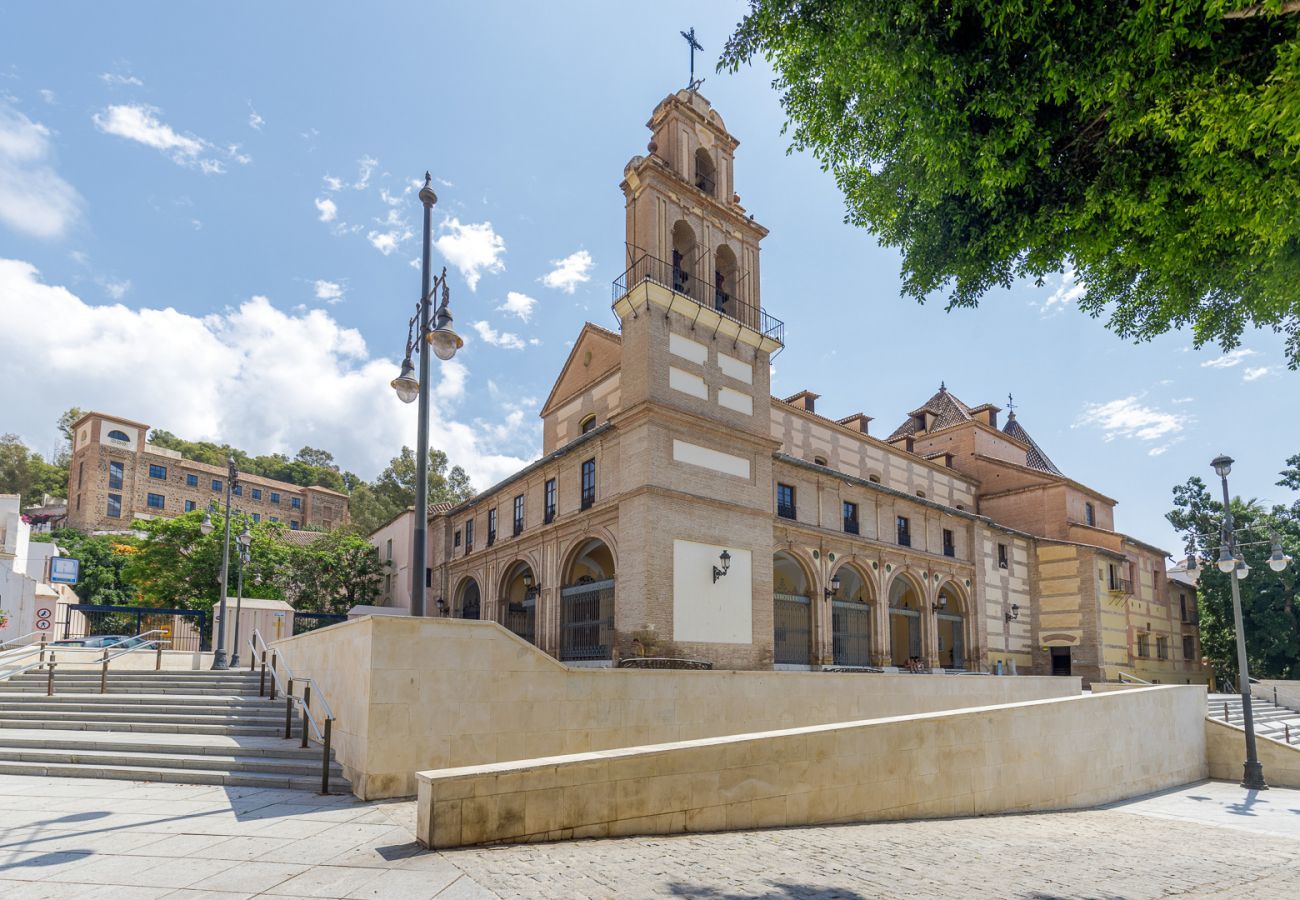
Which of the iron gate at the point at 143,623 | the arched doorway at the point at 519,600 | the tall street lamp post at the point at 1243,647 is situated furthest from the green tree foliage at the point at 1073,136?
A: the iron gate at the point at 143,623

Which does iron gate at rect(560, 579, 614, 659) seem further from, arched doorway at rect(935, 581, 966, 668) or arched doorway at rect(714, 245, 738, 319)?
arched doorway at rect(935, 581, 966, 668)

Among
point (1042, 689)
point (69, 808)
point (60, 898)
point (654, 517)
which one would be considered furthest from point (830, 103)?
point (1042, 689)

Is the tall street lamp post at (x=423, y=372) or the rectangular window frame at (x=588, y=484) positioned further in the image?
the rectangular window frame at (x=588, y=484)

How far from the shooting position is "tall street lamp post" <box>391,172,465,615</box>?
9.46 meters

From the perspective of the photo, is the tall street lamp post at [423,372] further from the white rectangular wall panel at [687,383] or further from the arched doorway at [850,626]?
the arched doorway at [850,626]

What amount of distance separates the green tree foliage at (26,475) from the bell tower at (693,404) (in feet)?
280

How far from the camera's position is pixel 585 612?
21.6 metres

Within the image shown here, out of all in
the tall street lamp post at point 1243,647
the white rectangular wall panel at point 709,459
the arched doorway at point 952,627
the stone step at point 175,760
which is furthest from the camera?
the arched doorway at point 952,627

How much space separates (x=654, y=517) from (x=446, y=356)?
383 inches

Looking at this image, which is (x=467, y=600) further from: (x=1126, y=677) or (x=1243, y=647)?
(x=1126, y=677)

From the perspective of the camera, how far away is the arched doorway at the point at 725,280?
22672 millimetres

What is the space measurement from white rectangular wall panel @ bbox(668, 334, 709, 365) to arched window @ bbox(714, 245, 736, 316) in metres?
2.19

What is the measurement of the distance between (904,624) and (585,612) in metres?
14.9

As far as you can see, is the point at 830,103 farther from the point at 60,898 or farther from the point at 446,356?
the point at 60,898
